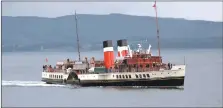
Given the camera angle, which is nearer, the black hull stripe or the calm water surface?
the calm water surface

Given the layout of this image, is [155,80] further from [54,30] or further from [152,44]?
[54,30]

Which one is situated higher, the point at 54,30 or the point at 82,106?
the point at 54,30

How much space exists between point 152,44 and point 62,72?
2793mm

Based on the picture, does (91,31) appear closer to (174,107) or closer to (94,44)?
(94,44)

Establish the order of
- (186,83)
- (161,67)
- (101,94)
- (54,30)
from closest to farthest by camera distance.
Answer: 1. (54,30)
2. (101,94)
3. (161,67)
4. (186,83)

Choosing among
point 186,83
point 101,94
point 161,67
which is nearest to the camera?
point 101,94

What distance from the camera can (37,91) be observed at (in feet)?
45.0

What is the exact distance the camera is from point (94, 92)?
44.5 ft

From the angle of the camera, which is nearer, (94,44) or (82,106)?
(82,106)

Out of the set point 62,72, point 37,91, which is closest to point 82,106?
point 37,91

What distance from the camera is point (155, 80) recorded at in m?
13.7

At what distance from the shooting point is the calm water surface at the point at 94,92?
1127 cm

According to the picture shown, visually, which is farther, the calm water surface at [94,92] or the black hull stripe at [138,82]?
the black hull stripe at [138,82]

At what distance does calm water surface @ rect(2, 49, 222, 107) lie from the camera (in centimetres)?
1127
